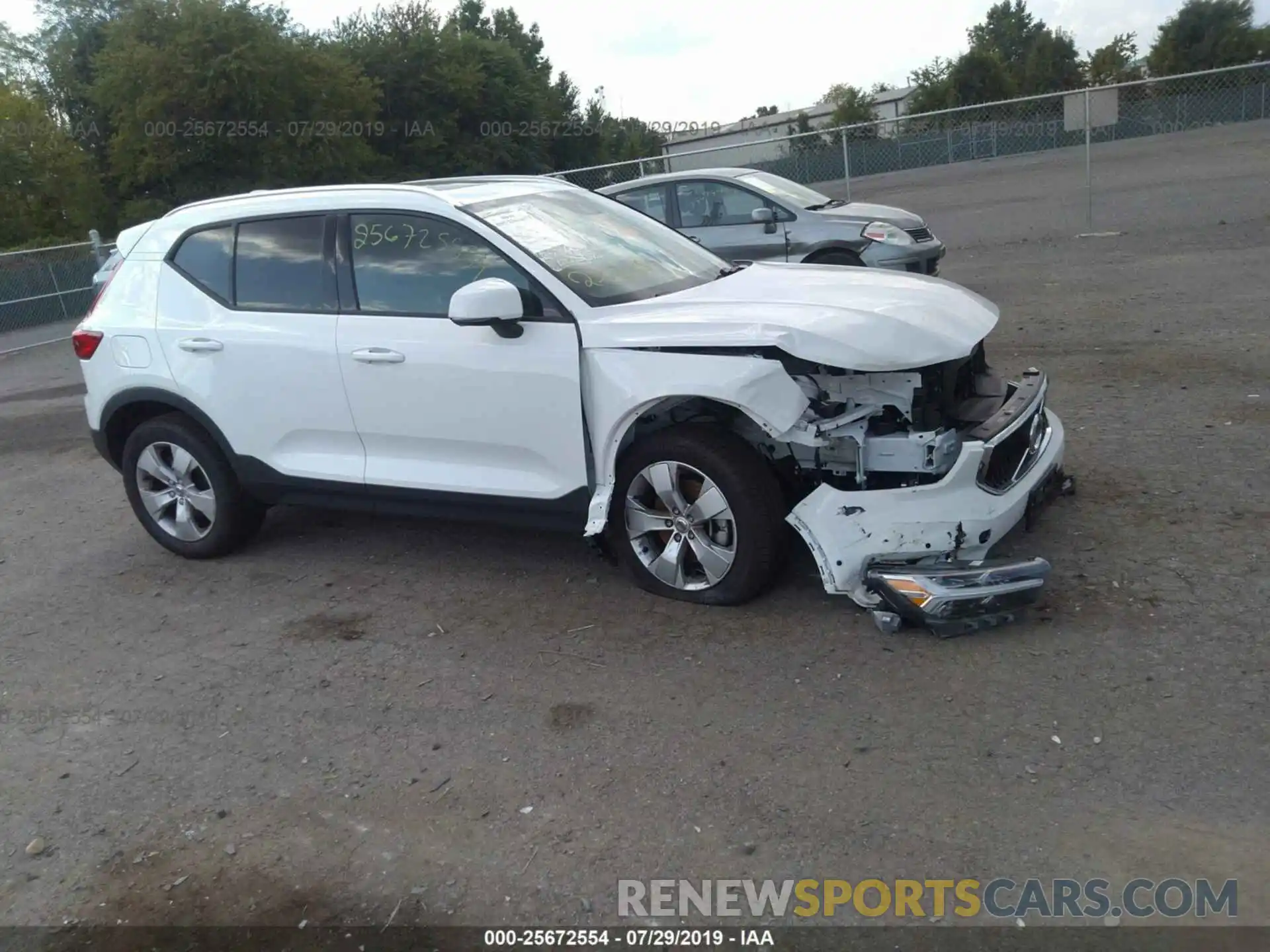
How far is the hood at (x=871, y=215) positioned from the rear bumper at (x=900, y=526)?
26.6 feet

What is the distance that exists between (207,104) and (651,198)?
29195mm

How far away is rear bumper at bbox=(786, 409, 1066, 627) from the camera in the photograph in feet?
14.7

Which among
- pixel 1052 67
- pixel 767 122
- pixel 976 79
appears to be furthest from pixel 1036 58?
pixel 767 122

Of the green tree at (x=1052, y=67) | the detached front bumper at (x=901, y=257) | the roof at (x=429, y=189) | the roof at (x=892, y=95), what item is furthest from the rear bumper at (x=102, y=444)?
the roof at (x=892, y=95)

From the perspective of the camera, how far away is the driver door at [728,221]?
1238cm

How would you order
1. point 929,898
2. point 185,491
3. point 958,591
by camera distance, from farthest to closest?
point 185,491, point 958,591, point 929,898

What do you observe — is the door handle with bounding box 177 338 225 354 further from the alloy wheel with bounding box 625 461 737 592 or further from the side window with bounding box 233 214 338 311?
the alloy wheel with bounding box 625 461 737 592

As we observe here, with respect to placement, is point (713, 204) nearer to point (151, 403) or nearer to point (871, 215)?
point (871, 215)

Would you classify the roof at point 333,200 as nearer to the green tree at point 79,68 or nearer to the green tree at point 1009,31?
the green tree at point 79,68

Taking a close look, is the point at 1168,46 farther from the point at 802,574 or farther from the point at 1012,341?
the point at 802,574

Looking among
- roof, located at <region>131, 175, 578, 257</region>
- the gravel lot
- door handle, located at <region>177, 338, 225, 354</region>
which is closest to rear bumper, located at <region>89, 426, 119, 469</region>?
the gravel lot

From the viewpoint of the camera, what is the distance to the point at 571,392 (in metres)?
4.91

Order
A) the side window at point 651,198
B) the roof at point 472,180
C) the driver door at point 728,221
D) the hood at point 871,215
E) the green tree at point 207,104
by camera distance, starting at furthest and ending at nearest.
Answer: the green tree at point 207,104
the side window at point 651,198
the driver door at point 728,221
the hood at point 871,215
the roof at point 472,180

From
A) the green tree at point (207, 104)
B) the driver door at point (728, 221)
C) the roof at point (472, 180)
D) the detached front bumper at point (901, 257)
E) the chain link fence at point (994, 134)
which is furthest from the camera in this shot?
the green tree at point (207, 104)
